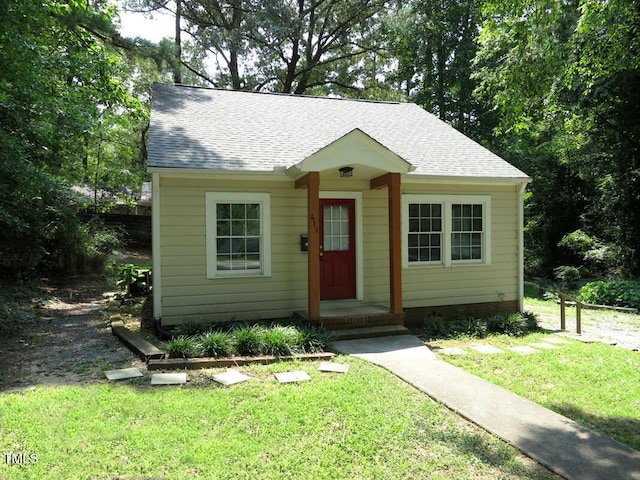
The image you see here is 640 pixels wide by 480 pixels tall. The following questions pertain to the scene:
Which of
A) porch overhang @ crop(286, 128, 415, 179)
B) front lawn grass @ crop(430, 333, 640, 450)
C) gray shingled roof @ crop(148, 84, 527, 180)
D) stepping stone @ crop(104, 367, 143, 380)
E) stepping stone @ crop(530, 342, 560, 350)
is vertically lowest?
front lawn grass @ crop(430, 333, 640, 450)

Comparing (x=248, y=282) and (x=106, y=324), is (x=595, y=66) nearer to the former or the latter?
(x=248, y=282)

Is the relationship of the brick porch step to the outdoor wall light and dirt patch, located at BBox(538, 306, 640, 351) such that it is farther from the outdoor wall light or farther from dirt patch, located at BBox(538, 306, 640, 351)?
dirt patch, located at BBox(538, 306, 640, 351)

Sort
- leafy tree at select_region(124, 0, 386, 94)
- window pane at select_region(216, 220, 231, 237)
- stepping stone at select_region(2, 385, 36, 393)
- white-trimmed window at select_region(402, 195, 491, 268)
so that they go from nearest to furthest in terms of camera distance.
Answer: stepping stone at select_region(2, 385, 36, 393) < window pane at select_region(216, 220, 231, 237) < white-trimmed window at select_region(402, 195, 491, 268) < leafy tree at select_region(124, 0, 386, 94)

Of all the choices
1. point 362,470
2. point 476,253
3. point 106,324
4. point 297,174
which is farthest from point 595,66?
point 106,324

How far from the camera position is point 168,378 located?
519 centimetres

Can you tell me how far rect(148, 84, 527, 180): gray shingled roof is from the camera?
26.3ft

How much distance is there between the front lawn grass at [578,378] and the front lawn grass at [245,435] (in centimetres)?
136

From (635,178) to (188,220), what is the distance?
1409 centimetres

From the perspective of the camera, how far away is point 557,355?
6.90 meters

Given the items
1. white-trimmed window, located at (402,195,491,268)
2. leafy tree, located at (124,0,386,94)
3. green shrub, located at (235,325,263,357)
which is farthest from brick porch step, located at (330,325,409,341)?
leafy tree, located at (124,0,386,94)

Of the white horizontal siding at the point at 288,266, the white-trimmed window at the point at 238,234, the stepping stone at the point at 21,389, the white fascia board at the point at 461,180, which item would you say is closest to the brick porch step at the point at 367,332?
the white horizontal siding at the point at 288,266

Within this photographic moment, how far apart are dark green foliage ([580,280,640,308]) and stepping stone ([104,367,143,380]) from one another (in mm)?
12609

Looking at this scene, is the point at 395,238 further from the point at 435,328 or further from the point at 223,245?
the point at 223,245

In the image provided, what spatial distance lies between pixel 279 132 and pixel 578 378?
704 centimetres
